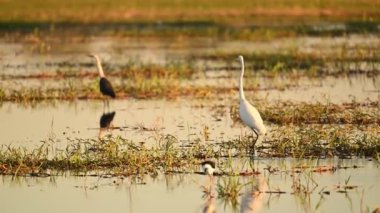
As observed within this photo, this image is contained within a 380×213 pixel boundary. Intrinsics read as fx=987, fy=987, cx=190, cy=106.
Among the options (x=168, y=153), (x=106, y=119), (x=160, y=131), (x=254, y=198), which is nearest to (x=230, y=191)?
(x=254, y=198)

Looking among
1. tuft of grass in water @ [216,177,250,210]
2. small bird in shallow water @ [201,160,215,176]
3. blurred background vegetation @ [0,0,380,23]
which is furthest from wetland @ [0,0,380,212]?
blurred background vegetation @ [0,0,380,23]

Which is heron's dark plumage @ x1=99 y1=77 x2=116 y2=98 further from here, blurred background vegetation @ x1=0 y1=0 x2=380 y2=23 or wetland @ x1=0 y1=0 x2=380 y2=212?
blurred background vegetation @ x1=0 y1=0 x2=380 y2=23

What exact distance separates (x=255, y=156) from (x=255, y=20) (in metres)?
29.3

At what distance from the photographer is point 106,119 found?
56.6 feet

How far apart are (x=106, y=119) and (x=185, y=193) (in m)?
6.22

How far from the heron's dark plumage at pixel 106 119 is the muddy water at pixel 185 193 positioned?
450cm

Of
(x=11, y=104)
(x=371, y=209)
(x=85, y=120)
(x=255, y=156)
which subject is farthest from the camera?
(x=11, y=104)

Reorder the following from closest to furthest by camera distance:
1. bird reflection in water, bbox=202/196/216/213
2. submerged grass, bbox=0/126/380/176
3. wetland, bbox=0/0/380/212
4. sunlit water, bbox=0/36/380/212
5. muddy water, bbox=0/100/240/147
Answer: bird reflection in water, bbox=202/196/216/213 < sunlit water, bbox=0/36/380/212 < wetland, bbox=0/0/380/212 < submerged grass, bbox=0/126/380/176 < muddy water, bbox=0/100/240/147

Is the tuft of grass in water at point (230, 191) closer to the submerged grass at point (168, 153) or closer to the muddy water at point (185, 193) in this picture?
the muddy water at point (185, 193)

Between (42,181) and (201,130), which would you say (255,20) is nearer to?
(201,130)

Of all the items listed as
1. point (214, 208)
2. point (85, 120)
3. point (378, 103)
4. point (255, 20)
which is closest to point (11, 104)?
point (85, 120)

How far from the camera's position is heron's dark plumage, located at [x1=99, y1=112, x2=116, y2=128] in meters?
16.5

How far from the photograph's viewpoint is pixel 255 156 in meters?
12.9

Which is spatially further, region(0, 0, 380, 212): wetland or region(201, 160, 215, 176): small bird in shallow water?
region(0, 0, 380, 212): wetland
